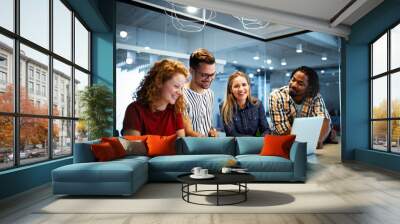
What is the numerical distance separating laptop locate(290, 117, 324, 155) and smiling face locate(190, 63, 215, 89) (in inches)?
95.3

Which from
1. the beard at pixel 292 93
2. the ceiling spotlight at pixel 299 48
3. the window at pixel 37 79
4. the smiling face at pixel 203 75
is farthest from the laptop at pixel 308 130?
the window at pixel 37 79

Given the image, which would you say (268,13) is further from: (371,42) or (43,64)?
(43,64)

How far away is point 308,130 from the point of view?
363 inches

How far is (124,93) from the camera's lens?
27.5 ft

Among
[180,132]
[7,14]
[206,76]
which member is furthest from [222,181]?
[206,76]

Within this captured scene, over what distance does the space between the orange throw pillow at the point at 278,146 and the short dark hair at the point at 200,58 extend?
A: 2873mm

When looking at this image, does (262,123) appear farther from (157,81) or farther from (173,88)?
(157,81)

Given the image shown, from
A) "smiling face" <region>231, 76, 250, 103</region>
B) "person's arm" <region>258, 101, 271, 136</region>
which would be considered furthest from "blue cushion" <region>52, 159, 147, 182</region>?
"person's arm" <region>258, 101, 271, 136</region>

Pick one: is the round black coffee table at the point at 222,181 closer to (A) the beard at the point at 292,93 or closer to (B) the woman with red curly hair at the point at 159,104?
(B) the woman with red curly hair at the point at 159,104

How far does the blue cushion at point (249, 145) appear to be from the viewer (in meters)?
6.61

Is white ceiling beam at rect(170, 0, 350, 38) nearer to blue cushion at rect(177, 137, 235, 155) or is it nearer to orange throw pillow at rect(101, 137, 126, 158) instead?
blue cushion at rect(177, 137, 235, 155)

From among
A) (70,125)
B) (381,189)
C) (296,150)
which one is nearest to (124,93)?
(70,125)

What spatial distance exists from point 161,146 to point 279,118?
12.6 feet

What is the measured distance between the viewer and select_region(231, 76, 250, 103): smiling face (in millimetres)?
8492
